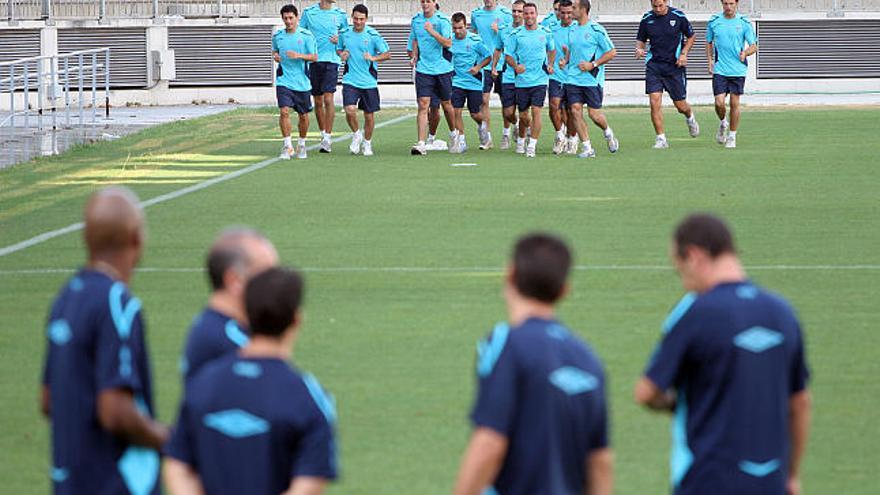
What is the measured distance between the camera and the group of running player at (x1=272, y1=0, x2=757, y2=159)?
82.0 feet

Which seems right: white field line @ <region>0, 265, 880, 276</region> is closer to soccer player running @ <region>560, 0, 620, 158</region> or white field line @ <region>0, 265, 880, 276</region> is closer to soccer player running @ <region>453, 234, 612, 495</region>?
soccer player running @ <region>453, 234, 612, 495</region>

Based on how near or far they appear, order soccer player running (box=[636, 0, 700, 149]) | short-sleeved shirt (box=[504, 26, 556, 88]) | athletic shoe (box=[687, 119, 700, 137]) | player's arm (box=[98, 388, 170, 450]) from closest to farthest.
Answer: player's arm (box=[98, 388, 170, 450]), short-sleeved shirt (box=[504, 26, 556, 88]), soccer player running (box=[636, 0, 700, 149]), athletic shoe (box=[687, 119, 700, 137])

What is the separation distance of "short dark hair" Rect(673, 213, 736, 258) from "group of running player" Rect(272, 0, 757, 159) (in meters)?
19.2

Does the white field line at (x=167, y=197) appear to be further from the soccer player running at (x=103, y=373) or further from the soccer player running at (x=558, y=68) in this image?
the soccer player running at (x=103, y=373)

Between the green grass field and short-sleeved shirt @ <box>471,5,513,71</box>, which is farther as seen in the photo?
short-sleeved shirt @ <box>471,5,513,71</box>

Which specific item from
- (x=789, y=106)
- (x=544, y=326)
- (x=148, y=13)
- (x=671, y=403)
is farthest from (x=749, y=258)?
(x=148, y=13)

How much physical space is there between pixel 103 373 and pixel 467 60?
21719mm

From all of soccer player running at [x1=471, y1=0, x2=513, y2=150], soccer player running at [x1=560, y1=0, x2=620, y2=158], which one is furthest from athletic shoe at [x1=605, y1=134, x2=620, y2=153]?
soccer player running at [x1=471, y1=0, x2=513, y2=150]

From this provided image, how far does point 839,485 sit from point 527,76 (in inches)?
706

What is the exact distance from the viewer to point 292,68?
81.6ft

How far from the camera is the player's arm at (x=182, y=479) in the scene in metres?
4.78

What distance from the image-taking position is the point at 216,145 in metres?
27.8

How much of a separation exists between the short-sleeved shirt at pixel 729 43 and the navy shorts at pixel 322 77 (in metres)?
5.73

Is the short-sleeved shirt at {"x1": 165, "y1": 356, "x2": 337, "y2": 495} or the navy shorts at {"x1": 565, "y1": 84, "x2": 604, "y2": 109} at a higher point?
the short-sleeved shirt at {"x1": 165, "y1": 356, "x2": 337, "y2": 495}
